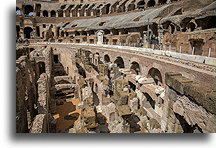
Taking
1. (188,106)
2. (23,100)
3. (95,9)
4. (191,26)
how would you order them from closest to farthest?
(188,106) → (23,100) → (191,26) → (95,9)

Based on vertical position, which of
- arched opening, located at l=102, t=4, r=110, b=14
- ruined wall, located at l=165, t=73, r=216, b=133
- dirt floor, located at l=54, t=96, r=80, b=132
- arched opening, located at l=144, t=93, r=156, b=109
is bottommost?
dirt floor, located at l=54, t=96, r=80, b=132

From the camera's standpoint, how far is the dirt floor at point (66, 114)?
10.2 meters

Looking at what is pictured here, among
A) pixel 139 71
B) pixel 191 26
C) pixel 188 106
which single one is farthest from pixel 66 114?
pixel 191 26

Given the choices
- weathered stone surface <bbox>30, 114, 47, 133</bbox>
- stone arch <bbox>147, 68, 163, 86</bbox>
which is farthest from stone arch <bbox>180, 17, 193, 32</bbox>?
weathered stone surface <bbox>30, 114, 47, 133</bbox>

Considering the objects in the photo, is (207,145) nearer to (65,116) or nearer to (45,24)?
(65,116)

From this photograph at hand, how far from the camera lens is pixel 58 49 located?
2516 centimetres

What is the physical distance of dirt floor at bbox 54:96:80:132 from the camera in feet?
33.4

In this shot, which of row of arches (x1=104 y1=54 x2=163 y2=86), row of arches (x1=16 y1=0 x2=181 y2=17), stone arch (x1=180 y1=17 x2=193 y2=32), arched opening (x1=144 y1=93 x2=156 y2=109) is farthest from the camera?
row of arches (x1=16 y1=0 x2=181 y2=17)

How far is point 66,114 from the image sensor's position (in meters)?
11.7

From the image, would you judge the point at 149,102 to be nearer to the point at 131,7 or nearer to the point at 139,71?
the point at 139,71

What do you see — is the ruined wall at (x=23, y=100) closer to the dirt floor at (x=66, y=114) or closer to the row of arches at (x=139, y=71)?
the dirt floor at (x=66, y=114)

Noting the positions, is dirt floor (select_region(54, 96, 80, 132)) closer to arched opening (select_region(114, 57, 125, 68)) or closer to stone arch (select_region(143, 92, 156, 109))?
stone arch (select_region(143, 92, 156, 109))
